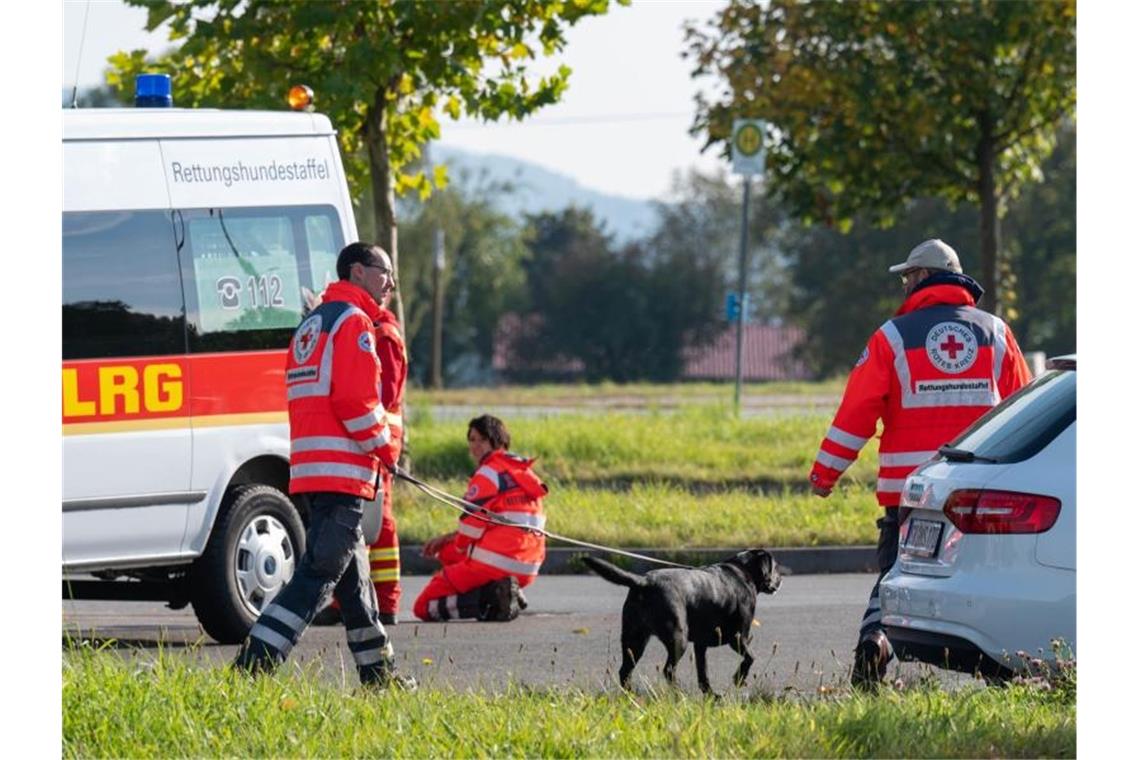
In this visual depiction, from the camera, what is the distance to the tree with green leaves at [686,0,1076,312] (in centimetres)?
1948

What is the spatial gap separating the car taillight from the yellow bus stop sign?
12.0 m

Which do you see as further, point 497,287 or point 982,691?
point 497,287

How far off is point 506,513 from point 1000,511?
13.7 ft

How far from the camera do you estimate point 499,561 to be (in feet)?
36.4

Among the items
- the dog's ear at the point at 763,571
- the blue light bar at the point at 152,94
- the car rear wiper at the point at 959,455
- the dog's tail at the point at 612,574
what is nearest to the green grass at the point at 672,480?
the blue light bar at the point at 152,94

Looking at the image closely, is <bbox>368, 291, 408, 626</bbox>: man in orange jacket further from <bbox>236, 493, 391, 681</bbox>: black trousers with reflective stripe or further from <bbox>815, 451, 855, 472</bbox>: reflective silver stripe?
<bbox>815, 451, 855, 472</bbox>: reflective silver stripe

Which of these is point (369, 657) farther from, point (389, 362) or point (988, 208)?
point (988, 208)

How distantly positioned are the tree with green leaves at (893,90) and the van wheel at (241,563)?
35.1ft

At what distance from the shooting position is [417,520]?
14766 mm

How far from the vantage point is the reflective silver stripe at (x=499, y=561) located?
11102 millimetres

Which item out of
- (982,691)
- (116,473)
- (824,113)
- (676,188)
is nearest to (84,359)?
(116,473)

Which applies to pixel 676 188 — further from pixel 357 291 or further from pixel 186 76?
pixel 357 291

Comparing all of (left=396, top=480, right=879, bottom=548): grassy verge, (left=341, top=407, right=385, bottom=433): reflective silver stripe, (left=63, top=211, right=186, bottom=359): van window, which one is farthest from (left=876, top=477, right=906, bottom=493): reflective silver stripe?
(left=396, top=480, right=879, bottom=548): grassy verge

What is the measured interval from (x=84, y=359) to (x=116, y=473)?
1.78 ft
